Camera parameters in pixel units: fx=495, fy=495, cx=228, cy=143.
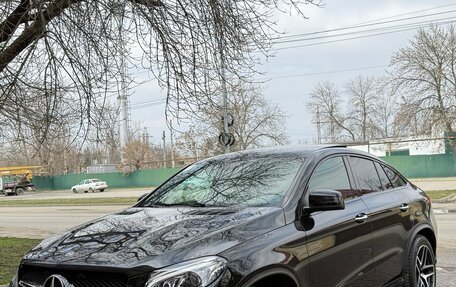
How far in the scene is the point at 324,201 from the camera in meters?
3.42

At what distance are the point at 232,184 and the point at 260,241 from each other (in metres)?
0.96

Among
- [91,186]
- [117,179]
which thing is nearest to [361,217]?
[91,186]

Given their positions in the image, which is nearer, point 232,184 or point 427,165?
point 232,184

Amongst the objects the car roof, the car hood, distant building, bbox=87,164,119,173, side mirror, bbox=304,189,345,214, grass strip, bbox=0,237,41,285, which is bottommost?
grass strip, bbox=0,237,41,285

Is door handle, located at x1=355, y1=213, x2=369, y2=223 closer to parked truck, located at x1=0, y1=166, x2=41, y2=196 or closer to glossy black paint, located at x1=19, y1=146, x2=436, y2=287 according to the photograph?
glossy black paint, located at x1=19, y1=146, x2=436, y2=287

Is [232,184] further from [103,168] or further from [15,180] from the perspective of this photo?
[103,168]

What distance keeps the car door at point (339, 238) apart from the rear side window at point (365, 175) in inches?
7.1

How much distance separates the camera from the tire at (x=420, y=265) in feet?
15.2

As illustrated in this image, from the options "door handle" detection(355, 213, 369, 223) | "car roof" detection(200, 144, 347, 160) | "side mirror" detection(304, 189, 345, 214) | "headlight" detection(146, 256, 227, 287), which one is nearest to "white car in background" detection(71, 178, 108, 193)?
"car roof" detection(200, 144, 347, 160)

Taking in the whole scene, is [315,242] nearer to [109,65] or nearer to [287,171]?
[287,171]

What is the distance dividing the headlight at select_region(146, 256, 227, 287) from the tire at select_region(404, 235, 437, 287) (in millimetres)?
2608

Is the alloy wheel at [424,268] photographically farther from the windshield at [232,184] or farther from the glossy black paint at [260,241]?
the windshield at [232,184]

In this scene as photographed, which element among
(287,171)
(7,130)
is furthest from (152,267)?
(7,130)

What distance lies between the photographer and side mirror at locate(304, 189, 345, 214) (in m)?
3.41
